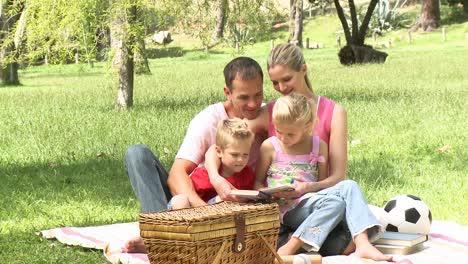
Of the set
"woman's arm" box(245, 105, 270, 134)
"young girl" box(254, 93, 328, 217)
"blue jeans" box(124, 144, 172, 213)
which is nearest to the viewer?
"young girl" box(254, 93, 328, 217)

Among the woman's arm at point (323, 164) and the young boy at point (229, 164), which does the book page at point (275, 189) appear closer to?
the young boy at point (229, 164)

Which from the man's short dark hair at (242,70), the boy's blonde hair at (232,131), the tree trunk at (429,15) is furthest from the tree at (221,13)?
the tree trunk at (429,15)

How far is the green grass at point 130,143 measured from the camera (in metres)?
8.30

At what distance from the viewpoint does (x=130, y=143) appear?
39.9 feet

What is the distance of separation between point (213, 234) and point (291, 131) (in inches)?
44.5

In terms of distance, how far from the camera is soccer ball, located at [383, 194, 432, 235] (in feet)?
22.4

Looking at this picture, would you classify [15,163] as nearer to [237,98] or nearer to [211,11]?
[237,98]

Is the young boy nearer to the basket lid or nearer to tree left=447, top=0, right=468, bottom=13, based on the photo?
the basket lid

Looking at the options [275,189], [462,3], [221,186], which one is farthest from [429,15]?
[275,189]

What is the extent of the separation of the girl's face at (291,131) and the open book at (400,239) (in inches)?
31.3

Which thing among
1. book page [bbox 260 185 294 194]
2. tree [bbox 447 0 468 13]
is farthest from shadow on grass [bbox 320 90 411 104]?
tree [bbox 447 0 468 13]

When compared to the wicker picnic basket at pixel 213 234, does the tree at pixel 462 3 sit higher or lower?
lower

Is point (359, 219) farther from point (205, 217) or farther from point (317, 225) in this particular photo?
point (205, 217)

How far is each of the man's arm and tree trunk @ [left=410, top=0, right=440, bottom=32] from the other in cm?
4481
